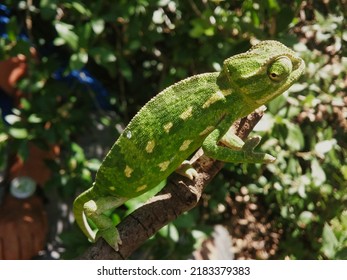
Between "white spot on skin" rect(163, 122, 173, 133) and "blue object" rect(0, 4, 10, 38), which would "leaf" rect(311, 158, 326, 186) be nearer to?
"white spot on skin" rect(163, 122, 173, 133)

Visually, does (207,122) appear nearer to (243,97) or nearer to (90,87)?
(243,97)

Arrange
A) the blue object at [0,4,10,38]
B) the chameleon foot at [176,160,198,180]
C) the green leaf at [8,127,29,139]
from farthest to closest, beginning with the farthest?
the blue object at [0,4,10,38]
the green leaf at [8,127,29,139]
the chameleon foot at [176,160,198,180]

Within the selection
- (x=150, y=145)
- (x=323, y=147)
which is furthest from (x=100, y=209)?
(x=323, y=147)

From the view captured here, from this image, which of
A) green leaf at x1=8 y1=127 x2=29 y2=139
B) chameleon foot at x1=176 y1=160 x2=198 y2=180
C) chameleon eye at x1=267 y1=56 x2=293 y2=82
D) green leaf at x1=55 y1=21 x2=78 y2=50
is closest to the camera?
chameleon eye at x1=267 y1=56 x2=293 y2=82

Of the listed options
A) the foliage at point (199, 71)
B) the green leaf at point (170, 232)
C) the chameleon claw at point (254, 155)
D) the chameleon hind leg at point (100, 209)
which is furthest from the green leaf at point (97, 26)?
the chameleon claw at point (254, 155)

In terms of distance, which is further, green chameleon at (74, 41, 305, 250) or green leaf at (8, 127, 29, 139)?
green leaf at (8, 127, 29, 139)

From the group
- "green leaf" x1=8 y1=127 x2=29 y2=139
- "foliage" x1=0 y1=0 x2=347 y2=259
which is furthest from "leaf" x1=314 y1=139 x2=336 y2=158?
"green leaf" x1=8 y1=127 x2=29 y2=139

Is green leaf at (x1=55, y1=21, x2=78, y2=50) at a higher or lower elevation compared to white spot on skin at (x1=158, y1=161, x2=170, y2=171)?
lower

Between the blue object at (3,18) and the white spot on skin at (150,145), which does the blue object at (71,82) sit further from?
the white spot on skin at (150,145)
